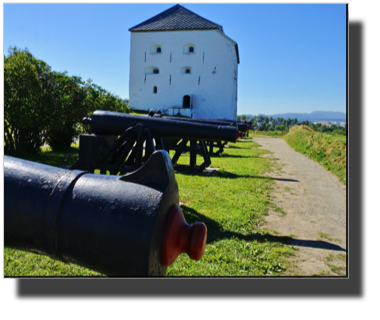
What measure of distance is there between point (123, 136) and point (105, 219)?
12.5 ft

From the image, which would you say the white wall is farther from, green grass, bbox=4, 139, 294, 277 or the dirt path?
green grass, bbox=4, 139, 294, 277

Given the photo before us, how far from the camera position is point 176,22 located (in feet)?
104

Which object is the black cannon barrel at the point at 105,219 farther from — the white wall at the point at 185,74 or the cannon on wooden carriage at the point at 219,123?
the white wall at the point at 185,74

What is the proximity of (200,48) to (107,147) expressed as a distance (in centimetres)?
2862

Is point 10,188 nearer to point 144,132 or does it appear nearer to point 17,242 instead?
point 17,242

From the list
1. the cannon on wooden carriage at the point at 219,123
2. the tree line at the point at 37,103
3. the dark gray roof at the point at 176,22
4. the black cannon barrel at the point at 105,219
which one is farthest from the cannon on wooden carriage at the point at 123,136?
the dark gray roof at the point at 176,22

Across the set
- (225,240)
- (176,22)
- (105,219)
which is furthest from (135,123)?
(176,22)

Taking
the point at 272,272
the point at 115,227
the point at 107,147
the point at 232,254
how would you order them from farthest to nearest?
the point at 107,147, the point at 232,254, the point at 272,272, the point at 115,227

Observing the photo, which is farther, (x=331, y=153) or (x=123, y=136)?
(x=331, y=153)

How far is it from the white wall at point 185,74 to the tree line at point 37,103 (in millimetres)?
20741

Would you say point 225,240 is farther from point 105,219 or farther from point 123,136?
point 105,219
